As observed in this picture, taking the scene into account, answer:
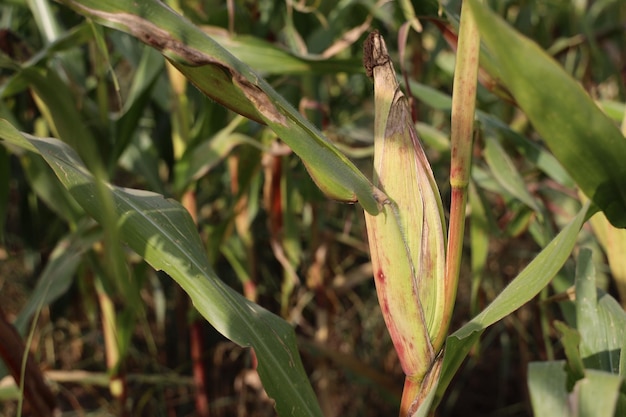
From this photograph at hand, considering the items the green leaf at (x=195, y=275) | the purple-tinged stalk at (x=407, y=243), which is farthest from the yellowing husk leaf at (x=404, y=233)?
the green leaf at (x=195, y=275)

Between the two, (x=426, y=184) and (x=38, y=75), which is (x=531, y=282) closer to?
(x=426, y=184)

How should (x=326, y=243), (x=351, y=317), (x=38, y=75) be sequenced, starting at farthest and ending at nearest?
(x=351, y=317) → (x=326, y=243) → (x=38, y=75)

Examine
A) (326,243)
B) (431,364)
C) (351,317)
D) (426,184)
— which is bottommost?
(351,317)

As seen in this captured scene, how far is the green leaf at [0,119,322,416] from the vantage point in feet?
2.00

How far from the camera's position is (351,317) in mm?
1664

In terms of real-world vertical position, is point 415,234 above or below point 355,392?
above

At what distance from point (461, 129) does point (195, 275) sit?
0.82ft

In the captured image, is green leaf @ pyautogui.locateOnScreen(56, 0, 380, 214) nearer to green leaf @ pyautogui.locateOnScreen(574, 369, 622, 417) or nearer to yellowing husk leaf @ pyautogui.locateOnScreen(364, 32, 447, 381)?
yellowing husk leaf @ pyautogui.locateOnScreen(364, 32, 447, 381)

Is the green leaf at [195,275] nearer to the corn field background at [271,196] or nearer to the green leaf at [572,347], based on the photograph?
the corn field background at [271,196]

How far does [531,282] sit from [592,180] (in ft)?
0.30

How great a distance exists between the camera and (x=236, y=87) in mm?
568

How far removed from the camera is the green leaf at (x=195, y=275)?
2.00 feet

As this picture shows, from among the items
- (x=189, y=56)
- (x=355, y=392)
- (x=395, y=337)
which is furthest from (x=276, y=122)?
(x=355, y=392)

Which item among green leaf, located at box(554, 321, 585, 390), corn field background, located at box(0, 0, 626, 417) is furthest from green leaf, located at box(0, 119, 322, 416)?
green leaf, located at box(554, 321, 585, 390)
